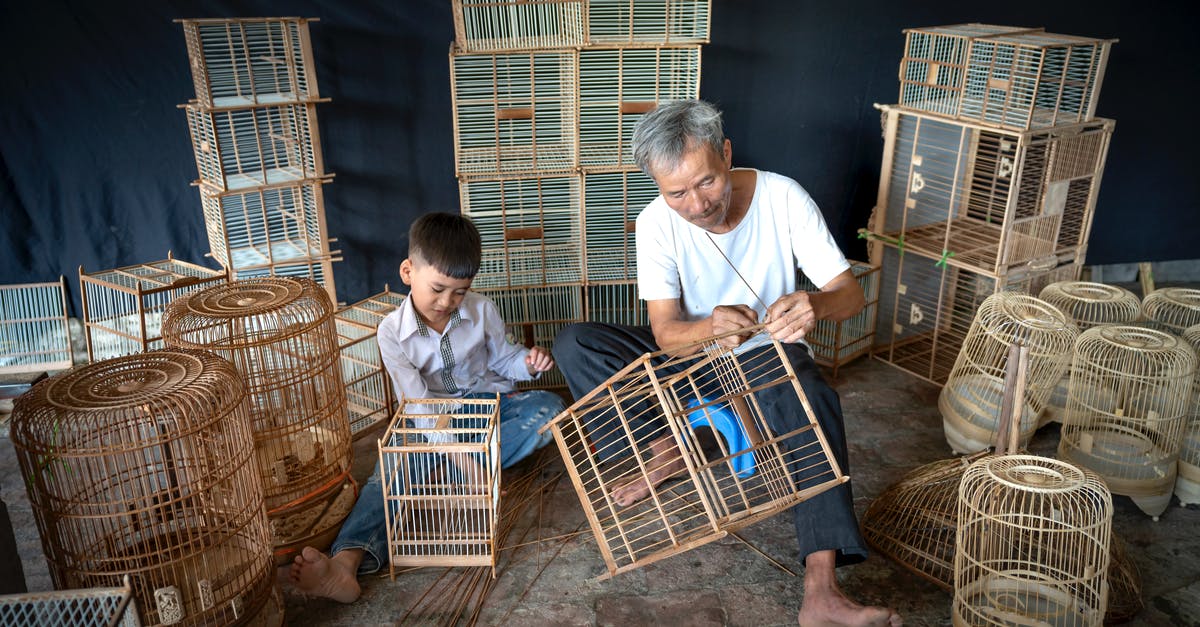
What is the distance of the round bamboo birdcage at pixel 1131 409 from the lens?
311 cm

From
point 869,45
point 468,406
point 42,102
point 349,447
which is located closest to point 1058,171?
point 869,45

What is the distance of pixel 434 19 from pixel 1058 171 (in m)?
Answer: 2.93

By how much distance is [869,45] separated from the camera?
15.4ft

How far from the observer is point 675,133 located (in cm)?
256

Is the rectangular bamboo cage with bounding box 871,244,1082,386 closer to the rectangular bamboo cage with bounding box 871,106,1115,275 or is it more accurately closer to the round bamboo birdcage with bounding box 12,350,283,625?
the rectangular bamboo cage with bounding box 871,106,1115,275

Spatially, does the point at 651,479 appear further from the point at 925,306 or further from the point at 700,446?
the point at 925,306

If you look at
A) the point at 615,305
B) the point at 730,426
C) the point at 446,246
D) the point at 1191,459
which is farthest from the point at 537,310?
the point at 1191,459

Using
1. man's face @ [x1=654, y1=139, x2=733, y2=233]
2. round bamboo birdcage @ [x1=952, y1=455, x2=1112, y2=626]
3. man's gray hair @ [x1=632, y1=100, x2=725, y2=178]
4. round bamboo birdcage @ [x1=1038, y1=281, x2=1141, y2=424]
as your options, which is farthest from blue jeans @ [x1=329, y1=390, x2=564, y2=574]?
round bamboo birdcage @ [x1=1038, y1=281, x2=1141, y2=424]

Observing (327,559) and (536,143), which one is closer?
(327,559)

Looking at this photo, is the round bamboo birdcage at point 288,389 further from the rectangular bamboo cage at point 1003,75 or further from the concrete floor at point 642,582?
the rectangular bamboo cage at point 1003,75

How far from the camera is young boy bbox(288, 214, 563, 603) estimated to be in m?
2.75

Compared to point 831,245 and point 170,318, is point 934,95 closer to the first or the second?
point 831,245

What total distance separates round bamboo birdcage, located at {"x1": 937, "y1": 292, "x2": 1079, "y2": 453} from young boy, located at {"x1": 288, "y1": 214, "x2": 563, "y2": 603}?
1619 mm

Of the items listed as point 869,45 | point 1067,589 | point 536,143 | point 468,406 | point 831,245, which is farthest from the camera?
point 869,45
